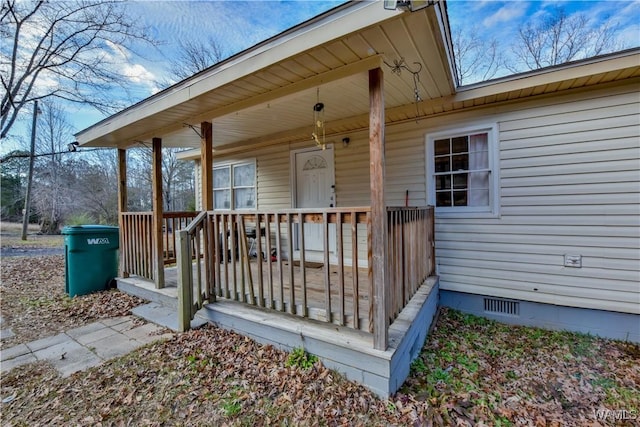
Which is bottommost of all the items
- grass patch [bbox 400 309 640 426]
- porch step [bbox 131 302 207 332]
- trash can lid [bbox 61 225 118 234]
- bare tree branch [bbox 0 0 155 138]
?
grass patch [bbox 400 309 640 426]

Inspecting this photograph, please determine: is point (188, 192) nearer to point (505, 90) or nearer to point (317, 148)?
point (317, 148)

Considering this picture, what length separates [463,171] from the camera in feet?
13.6

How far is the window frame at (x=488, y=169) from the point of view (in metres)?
3.90

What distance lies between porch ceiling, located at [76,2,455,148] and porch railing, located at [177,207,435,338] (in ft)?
3.99

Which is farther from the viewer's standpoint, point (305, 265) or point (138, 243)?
point (138, 243)

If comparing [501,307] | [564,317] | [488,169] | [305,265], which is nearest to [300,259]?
[305,265]

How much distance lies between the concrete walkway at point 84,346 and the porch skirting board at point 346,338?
702mm


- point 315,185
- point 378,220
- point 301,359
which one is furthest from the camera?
point 315,185

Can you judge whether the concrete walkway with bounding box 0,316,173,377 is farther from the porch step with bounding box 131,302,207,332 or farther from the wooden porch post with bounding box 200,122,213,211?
the wooden porch post with bounding box 200,122,213,211

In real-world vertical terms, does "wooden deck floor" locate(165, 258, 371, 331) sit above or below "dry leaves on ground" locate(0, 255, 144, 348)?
above

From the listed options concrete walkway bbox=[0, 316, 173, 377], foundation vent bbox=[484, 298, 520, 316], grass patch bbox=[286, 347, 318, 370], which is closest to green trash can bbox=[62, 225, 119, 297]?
concrete walkway bbox=[0, 316, 173, 377]

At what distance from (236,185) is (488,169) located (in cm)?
522

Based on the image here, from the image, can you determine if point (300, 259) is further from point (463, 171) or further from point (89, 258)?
point (89, 258)

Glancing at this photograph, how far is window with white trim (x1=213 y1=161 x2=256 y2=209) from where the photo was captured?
261 inches
